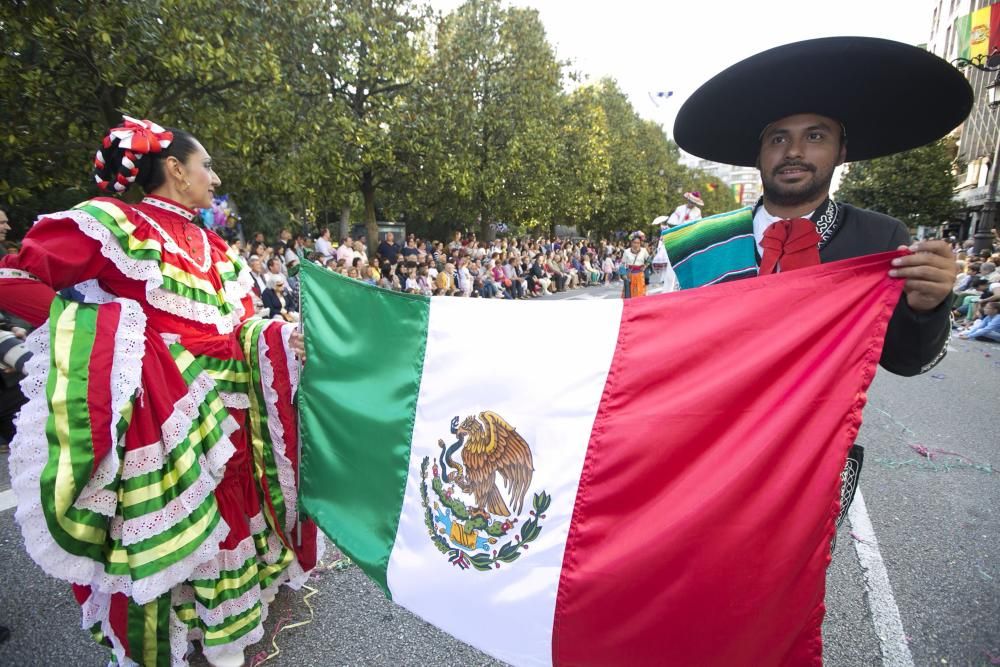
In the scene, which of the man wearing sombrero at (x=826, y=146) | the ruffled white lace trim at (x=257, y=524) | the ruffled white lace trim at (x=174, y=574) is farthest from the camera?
the ruffled white lace trim at (x=257, y=524)

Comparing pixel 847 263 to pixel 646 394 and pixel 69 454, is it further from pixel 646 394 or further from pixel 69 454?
pixel 69 454

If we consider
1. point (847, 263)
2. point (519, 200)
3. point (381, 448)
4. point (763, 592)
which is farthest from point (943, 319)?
point (519, 200)

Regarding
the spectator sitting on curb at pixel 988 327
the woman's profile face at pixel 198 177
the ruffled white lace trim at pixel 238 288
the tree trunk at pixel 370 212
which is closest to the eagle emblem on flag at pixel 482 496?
the ruffled white lace trim at pixel 238 288

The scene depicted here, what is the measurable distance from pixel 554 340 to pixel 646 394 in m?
0.31

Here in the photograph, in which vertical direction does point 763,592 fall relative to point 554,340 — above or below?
below

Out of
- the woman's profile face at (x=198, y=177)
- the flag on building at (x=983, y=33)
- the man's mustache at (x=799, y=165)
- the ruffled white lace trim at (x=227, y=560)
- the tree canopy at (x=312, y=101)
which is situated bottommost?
the ruffled white lace trim at (x=227, y=560)

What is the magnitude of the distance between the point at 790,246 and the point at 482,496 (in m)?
1.21

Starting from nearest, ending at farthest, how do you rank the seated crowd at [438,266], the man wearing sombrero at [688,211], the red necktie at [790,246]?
the red necktie at [790,246] < the man wearing sombrero at [688,211] < the seated crowd at [438,266]

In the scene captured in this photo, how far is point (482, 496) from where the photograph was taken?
5.12 ft

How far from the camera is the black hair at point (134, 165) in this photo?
199 cm

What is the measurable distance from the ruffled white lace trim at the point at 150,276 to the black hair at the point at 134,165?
293 millimetres

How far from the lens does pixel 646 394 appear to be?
4.83 ft

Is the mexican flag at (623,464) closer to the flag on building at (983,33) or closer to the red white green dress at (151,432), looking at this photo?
the red white green dress at (151,432)

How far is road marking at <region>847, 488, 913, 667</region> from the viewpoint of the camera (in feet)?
7.07
